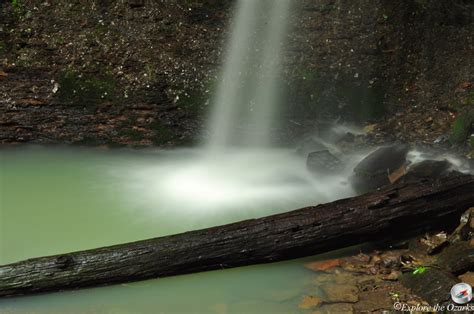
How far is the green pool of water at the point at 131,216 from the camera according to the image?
14.0ft

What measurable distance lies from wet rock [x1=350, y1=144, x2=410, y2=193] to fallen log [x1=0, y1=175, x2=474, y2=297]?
113 centimetres

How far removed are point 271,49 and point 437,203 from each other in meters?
4.16

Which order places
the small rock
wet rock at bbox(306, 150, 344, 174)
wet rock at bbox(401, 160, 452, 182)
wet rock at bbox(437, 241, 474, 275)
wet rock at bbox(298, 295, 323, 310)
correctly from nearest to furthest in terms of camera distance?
wet rock at bbox(298, 295, 323, 310) → wet rock at bbox(437, 241, 474, 275) → the small rock → wet rock at bbox(401, 160, 452, 182) → wet rock at bbox(306, 150, 344, 174)

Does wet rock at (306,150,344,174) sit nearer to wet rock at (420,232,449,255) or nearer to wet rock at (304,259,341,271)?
wet rock at (420,232,449,255)

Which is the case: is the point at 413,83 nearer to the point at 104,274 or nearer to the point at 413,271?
the point at 413,271

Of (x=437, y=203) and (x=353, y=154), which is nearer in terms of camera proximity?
(x=437, y=203)

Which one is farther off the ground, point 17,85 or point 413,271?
point 17,85

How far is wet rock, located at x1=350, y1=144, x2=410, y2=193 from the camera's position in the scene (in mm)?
6246

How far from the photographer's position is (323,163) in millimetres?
6910

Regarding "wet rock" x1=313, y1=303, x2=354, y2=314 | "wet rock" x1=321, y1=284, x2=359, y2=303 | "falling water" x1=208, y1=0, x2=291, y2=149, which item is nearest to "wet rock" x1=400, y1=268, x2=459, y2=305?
"wet rock" x1=321, y1=284, x2=359, y2=303

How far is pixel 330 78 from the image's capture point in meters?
8.12

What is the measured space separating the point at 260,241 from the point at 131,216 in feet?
5.95

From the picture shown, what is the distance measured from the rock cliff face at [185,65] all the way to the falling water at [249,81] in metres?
0.20

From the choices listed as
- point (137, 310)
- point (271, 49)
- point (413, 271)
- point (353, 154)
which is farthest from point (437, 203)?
point (271, 49)
